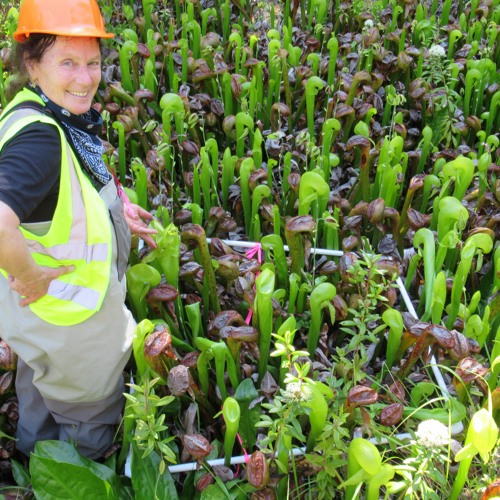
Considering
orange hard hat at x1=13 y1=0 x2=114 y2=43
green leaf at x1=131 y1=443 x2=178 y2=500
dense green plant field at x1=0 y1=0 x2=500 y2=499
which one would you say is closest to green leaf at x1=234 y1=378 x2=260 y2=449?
dense green plant field at x1=0 y1=0 x2=500 y2=499

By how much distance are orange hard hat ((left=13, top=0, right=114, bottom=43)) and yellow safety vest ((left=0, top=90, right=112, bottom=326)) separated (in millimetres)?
150

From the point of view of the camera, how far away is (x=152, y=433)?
4.62 ft

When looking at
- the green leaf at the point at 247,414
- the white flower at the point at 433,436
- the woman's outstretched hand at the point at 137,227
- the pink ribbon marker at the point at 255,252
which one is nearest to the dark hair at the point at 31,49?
the woman's outstretched hand at the point at 137,227

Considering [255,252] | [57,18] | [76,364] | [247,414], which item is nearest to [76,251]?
[76,364]

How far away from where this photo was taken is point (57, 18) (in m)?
1.41

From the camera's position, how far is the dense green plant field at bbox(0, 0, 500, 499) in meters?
1.49

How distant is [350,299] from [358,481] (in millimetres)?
718

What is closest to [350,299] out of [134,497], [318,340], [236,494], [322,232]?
[318,340]

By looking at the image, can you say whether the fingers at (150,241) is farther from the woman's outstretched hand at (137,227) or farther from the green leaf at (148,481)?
the green leaf at (148,481)

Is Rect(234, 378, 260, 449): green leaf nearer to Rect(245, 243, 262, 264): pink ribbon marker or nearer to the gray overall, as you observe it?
the gray overall

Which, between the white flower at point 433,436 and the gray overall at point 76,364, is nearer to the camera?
the white flower at point 433,436

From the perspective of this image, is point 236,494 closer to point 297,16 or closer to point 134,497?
point 134,497

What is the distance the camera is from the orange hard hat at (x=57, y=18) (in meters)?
1.40

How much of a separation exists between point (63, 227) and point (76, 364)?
343 mm
